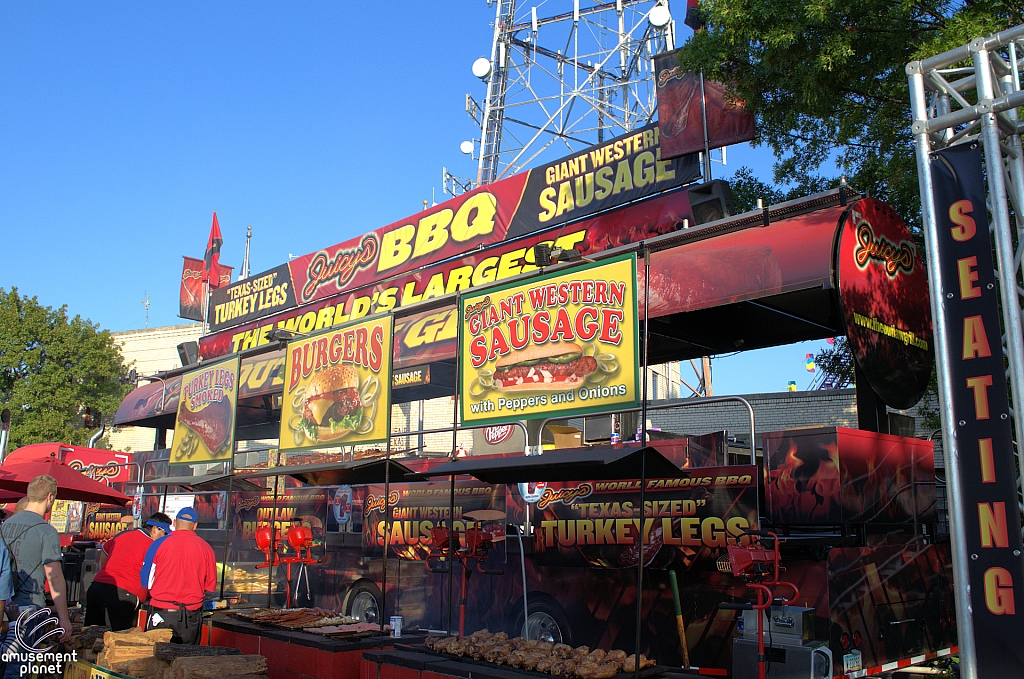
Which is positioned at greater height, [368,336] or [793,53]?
[793,53]

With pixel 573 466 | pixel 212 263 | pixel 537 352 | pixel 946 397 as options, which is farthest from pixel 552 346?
pixel 212 263

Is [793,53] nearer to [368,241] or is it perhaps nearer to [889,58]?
[889,58]

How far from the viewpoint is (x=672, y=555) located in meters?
8.46

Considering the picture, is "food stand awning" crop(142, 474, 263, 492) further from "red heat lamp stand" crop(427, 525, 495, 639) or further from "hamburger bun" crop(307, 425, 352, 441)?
"red heat lamp stand" crop(427, 525, 495, 639)

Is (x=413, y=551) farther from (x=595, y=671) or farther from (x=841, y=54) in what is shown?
(x=841, y=54)

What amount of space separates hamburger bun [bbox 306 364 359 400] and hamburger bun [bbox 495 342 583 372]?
2388 mm

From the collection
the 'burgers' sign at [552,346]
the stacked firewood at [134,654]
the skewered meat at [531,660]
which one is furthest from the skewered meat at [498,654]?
the stacked firewood at [134,654]

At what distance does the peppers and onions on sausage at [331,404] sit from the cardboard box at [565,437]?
2.28 m

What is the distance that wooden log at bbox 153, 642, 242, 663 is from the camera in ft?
23.3

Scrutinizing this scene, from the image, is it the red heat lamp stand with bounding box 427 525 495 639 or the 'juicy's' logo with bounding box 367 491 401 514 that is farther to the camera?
the 'juicy's' logo with bounding box 367 491 401 514

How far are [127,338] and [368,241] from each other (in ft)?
106

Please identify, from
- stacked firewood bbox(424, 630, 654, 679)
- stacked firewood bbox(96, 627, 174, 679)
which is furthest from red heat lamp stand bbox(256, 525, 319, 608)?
stacked firewood bbox(424, 630, 654, 679)

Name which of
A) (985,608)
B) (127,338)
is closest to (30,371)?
(127,338)

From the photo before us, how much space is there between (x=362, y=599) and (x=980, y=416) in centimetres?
876
